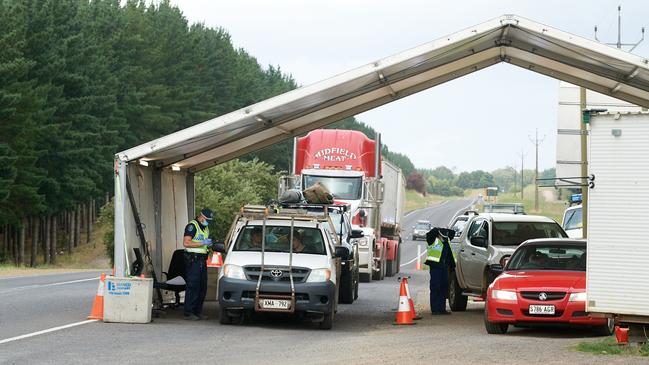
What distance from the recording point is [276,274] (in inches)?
725

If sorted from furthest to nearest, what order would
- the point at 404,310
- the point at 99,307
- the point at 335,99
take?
the point at 335,99, the point at 404,310, the point at 99,307

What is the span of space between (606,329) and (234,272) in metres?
5.75

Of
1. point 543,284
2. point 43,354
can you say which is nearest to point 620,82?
point 543,284

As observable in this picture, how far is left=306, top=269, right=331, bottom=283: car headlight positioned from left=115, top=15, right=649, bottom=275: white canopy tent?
2.98 m

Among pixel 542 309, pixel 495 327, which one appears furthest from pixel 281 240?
pixel 542 309

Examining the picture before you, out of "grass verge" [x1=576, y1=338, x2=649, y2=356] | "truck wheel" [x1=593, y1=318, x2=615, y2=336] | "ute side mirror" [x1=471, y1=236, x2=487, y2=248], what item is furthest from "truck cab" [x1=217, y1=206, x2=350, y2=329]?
"grass verge" [x1=576, y1=338, x2=649, y2=356]

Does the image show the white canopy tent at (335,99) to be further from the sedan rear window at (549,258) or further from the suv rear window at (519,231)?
the sedan rear window at (549,258)

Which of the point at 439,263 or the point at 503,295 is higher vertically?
the point at 439,263

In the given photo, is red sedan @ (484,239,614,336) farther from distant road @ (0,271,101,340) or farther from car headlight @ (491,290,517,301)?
distant road @ (0,271,101,340)

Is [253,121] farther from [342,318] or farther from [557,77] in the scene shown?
[557,77]

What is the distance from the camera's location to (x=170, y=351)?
47.3ft

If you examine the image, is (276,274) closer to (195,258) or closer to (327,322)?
(327,322)

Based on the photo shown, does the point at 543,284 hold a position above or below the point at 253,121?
below

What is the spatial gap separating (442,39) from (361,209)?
51.2 feet
